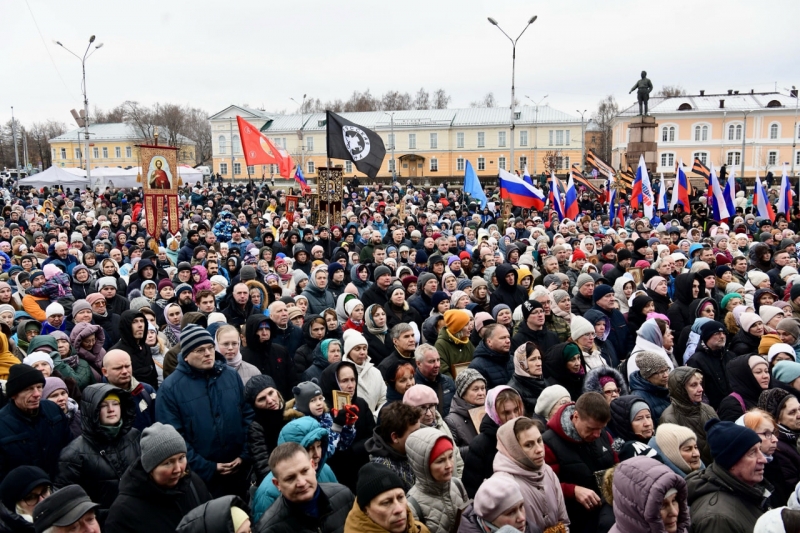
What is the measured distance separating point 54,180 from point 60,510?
34.3 metres

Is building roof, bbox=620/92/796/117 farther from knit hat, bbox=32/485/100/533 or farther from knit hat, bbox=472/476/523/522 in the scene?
knit hat, bbox=32/485/100/533

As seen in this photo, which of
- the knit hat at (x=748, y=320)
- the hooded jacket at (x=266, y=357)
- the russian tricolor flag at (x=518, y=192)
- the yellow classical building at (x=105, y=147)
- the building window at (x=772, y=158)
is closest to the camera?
the hooded jacket at (x=266, y=357)

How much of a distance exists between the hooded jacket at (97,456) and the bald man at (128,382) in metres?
0.66

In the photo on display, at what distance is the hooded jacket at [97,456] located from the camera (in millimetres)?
3836

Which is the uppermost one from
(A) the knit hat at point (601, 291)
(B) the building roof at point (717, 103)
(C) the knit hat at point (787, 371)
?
(B) the building roof at point (717, 103)

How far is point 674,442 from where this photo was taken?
375cm

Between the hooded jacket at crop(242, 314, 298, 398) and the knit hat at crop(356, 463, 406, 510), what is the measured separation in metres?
2.71

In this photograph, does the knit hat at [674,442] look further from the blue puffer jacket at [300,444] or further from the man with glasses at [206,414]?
the man with glasses at [206,414]

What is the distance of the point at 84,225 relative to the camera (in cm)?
1512

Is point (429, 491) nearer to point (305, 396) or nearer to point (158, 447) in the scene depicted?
point (305, 396)

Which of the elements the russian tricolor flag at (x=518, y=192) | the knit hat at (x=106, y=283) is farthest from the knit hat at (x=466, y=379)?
the russian tricolor flag at (x=518, y=192)

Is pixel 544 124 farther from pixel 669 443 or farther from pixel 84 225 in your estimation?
pixel 669 443

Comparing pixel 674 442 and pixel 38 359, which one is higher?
pixel 38 359

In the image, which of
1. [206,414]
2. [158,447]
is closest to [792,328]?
[206,414]
